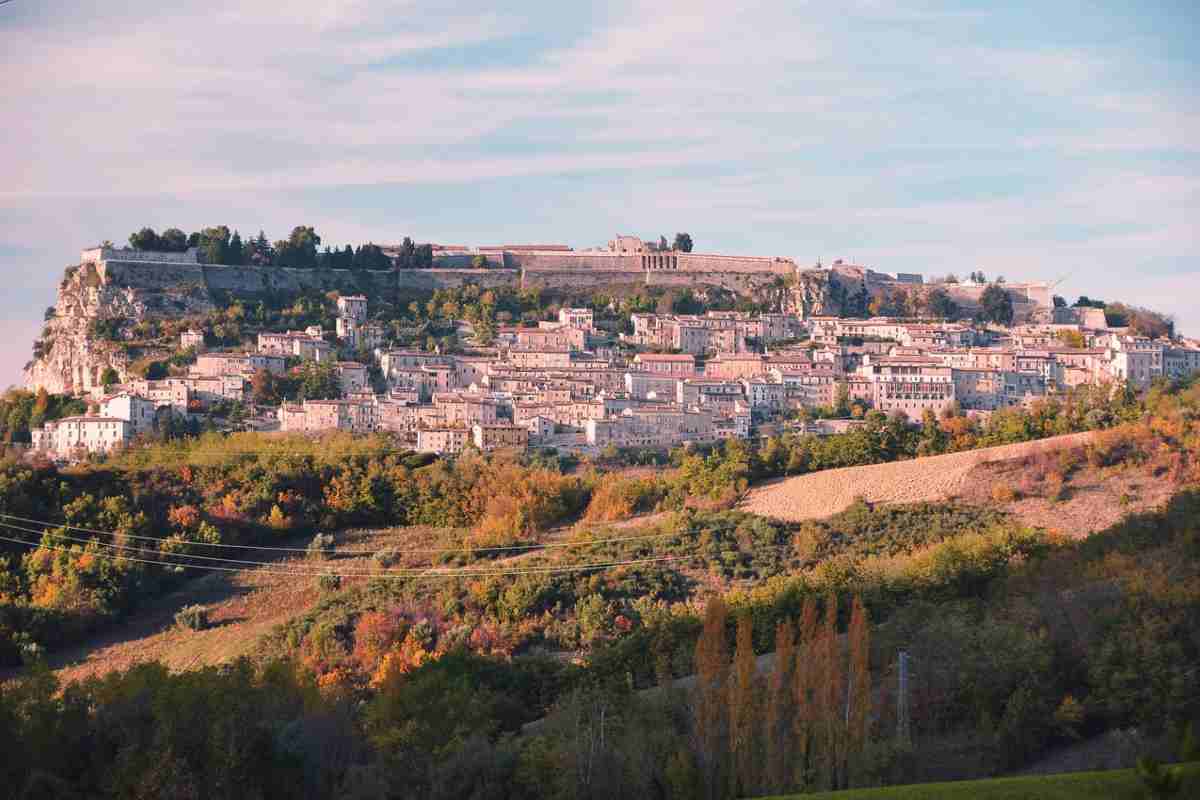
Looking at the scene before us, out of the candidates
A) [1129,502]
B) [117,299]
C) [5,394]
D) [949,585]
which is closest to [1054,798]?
Answer: [949,585]

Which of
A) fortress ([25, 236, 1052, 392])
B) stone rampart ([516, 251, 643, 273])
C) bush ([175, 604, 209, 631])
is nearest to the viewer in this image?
bush ([175, 604, 209, 631])

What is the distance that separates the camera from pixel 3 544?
2583 centimetres

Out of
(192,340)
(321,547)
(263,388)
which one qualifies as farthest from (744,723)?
(192,340)

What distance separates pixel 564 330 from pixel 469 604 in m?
21.4

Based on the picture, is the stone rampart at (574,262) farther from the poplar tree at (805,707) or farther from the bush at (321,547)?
the poplar tree at (805,707)

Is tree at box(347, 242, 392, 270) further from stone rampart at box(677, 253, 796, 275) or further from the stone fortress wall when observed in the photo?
stone rampart at box(677, 253, 796, 275)

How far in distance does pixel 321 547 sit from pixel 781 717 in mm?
13986

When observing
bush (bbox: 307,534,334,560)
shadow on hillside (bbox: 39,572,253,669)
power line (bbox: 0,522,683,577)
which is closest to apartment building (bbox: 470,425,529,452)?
bush (bbox: 307,534,334,560)

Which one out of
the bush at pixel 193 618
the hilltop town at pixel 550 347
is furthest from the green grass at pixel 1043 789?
A: the hilltop town at pixel 550 347

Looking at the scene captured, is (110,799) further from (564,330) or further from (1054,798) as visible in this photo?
(564,330)

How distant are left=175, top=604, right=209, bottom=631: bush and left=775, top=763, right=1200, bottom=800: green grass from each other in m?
15.3

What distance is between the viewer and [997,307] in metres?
50.1

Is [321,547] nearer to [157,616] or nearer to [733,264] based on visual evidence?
[157,616]

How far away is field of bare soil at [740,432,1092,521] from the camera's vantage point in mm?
26750
